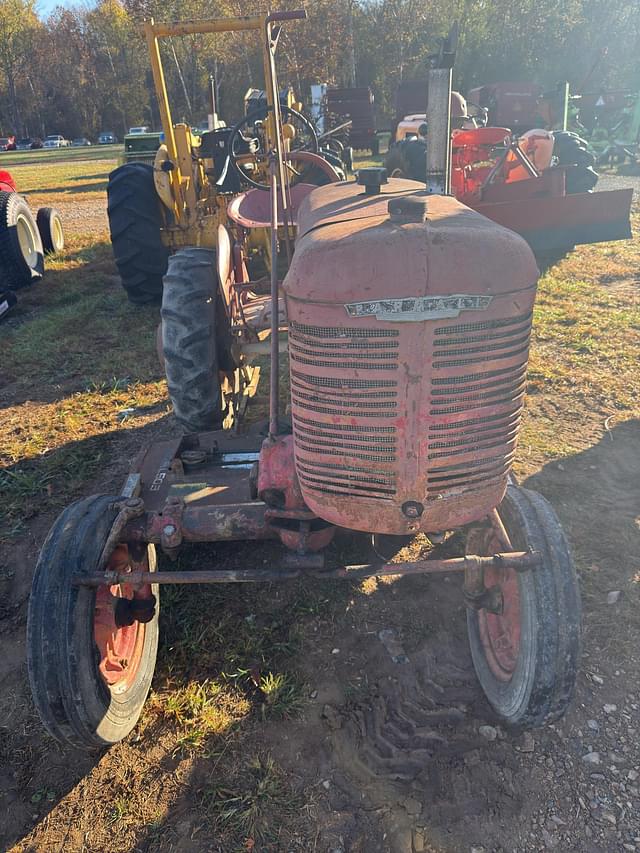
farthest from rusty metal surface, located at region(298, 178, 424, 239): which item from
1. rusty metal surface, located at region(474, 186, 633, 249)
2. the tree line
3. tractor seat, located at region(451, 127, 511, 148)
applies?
the tree line

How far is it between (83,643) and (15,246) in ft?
22.0

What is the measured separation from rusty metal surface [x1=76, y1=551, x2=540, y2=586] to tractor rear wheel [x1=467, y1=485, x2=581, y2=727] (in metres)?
0.08

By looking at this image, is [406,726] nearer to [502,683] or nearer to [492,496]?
[502,683]

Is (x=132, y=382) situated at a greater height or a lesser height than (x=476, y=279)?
lesser

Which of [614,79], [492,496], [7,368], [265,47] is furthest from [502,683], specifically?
[614,79]

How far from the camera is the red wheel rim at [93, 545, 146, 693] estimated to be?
229 centimetres

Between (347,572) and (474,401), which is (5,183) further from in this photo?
(474,401)

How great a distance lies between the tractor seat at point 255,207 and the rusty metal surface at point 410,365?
200 centimetres

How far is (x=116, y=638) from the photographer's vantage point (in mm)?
2414

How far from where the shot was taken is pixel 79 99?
48.5 meters

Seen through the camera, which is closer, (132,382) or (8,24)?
(132,382)

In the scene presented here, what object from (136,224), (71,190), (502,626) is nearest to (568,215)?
(136,224)

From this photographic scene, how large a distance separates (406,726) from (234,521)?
101 centimetres

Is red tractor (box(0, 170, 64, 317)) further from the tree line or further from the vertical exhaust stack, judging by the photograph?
the tree line
